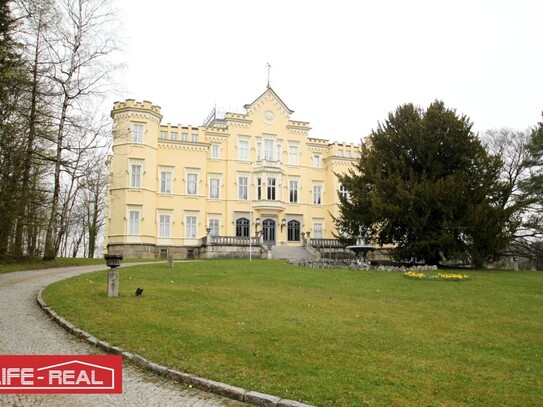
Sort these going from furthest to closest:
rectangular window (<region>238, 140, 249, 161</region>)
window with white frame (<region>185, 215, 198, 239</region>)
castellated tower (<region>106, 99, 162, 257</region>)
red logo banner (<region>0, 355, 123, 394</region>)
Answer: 1. rectangular window (<region>238, 140, 249, 161</region>)
2. window with white frame (<region>185, 215, 198, 239</region>)
3. castellated tower (<region>106, 99, 162, 257</region>)
4. red logo banner (<region>0, 355, 123, 394</region>)

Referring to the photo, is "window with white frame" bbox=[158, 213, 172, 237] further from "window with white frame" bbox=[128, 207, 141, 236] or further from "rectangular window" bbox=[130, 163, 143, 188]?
"rectangular window" bbox=[130, 163, 143, 188]

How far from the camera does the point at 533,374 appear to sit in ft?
21.6

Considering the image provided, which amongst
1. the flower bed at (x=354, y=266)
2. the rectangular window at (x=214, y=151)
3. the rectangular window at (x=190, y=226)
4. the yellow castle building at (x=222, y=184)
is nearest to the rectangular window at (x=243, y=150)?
the yellow castle building at (x=222, y=184)

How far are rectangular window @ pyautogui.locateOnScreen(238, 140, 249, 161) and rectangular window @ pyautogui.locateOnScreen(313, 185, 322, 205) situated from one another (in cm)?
795

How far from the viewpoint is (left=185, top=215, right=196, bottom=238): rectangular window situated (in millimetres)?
41856

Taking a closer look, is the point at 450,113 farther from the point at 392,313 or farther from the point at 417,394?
the point at 417,394

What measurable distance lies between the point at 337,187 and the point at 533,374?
1599 inches

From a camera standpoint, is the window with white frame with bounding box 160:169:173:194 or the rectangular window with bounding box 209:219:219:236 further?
the rectangular window with bounding box 209:219:219:236

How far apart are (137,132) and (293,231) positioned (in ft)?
56.8

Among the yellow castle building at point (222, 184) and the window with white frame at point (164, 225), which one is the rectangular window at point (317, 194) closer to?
the yellow castle building at point (222, 184)

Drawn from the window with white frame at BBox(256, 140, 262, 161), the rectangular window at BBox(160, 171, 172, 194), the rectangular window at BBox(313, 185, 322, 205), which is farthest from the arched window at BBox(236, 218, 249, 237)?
the rectangular window at BBox(313, 185, 322, 205)

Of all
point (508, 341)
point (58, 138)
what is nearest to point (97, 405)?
point (508, 341)

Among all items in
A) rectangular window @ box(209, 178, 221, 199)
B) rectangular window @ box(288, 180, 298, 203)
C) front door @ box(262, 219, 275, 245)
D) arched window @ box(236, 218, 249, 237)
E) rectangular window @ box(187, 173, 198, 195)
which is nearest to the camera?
rectangular window @ box(187, 173, 198, 195)

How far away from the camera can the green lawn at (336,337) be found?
5.81m
